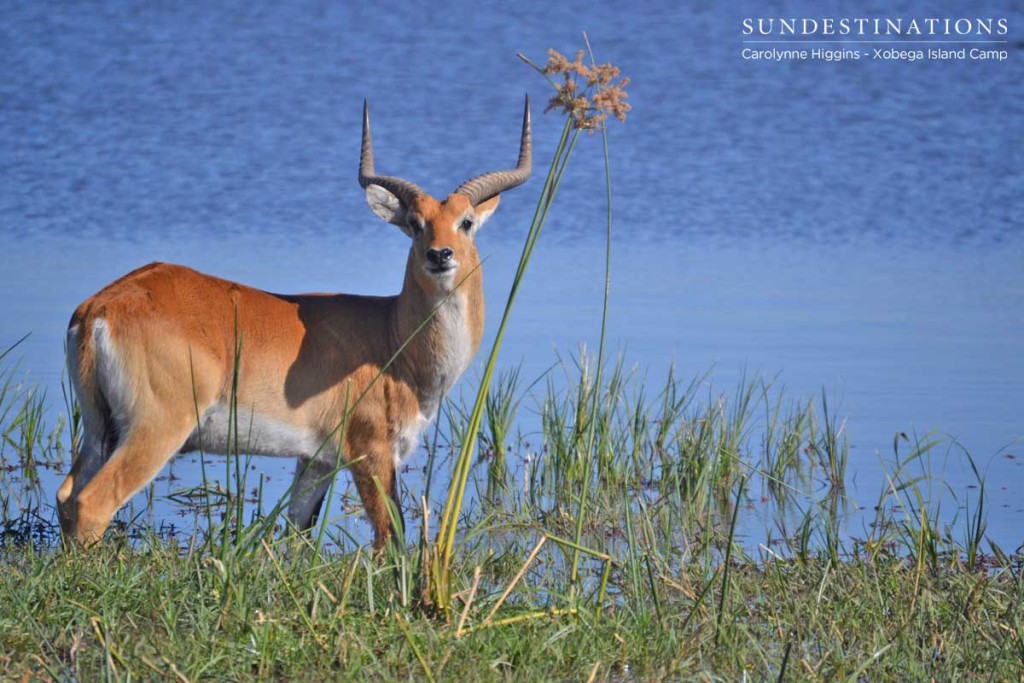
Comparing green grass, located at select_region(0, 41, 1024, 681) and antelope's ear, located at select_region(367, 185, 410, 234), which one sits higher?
antelope's ear, located at select_region(367, 185, 410, 234)

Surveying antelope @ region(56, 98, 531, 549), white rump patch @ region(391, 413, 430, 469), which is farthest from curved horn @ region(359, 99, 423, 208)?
white rump patch @ region(391, 413, 430, 469)

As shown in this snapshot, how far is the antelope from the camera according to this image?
16.8 ft

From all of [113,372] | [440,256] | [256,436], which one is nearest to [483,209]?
[440,256]

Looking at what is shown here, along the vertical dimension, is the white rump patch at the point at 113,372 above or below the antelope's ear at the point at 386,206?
below

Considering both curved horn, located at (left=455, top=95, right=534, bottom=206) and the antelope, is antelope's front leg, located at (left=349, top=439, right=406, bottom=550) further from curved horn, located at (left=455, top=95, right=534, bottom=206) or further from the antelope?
curved horn, located at (left=455, top=95, right=534, bottom=206)

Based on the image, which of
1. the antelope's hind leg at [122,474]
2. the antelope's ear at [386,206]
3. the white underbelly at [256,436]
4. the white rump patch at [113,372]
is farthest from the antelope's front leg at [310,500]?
the antelope's ear at [386,206]

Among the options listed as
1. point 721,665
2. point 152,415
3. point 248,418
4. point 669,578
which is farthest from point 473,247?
point 721,665

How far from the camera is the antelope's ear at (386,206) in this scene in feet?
20.1

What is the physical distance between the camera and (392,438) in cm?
590

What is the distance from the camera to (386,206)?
20.4ft

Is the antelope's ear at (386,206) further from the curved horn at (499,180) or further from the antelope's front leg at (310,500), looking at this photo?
the antelope's front leg at (310,500)

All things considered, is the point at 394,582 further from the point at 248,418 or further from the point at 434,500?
the point at 434,500

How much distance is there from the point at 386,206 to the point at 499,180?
54 centimetres

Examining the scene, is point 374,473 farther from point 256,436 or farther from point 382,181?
point 382,181
